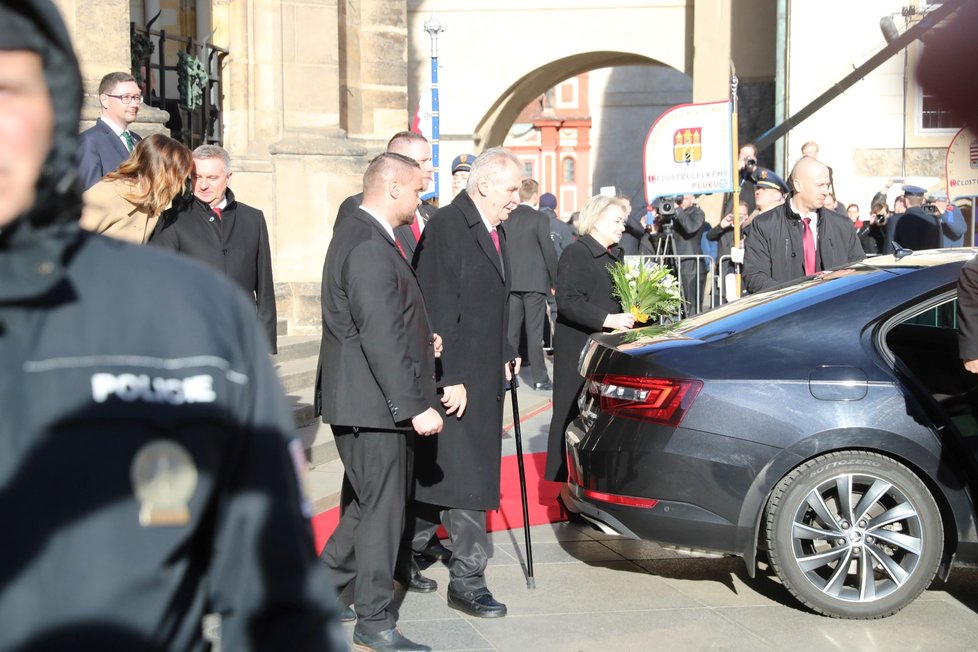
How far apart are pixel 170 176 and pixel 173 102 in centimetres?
704

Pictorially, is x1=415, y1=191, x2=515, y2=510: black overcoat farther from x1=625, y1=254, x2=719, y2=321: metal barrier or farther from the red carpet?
x1=625, y1=254, x2=719, y2=321: metal barrier

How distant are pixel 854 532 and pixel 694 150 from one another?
7.39 meters

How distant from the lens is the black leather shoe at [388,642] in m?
5.23

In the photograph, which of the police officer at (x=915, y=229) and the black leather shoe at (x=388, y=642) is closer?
the black leather shoe at (x=388, y=642)

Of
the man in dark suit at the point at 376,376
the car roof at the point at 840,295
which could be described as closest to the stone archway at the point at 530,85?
the car roof at the point at 840,295

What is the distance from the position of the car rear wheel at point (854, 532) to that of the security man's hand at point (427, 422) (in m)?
1.53

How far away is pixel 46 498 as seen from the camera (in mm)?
1521

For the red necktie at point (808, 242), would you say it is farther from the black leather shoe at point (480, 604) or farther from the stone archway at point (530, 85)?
the stone archway at point (530, 85)

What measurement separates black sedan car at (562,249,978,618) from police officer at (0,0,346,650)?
165 inches

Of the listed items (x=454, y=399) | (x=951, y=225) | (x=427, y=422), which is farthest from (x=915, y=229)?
(x=427, y=422)

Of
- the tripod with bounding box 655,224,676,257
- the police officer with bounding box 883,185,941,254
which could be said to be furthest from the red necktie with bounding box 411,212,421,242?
the tripod with bounding box 655,224,676,257

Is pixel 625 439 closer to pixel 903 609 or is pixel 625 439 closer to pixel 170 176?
pixel 903 609

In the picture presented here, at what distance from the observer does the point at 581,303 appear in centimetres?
782

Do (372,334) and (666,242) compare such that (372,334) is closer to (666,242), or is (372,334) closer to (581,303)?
(581,303)
